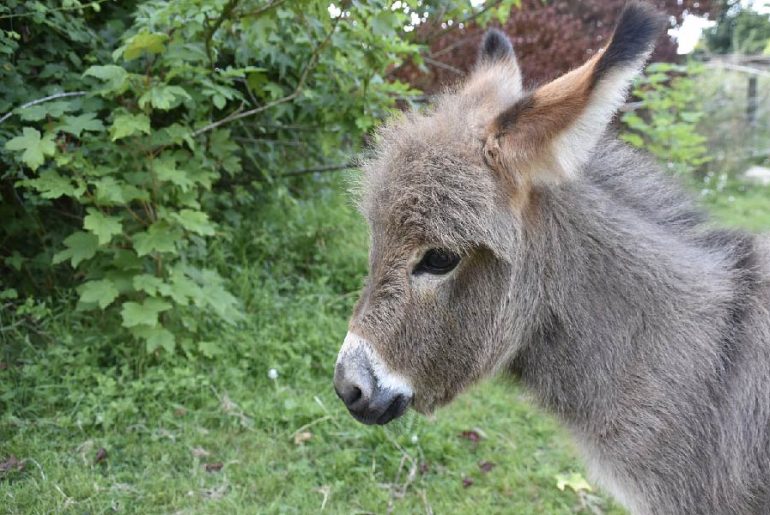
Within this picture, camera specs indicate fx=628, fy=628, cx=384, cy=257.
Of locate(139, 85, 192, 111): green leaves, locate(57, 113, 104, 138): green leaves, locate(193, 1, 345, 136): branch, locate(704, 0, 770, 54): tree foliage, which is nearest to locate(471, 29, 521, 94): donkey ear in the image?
locate(193, 1, 345, 136): branch

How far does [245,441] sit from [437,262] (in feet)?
7.32

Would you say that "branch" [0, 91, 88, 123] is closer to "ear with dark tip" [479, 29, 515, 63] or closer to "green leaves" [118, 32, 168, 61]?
"green leaves" [118, 32, 168, 61]

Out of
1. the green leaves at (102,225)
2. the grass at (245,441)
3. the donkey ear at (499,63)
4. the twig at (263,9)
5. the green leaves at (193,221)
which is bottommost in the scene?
the grass at (245,441)

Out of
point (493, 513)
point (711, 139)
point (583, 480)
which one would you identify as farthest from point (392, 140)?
point (711, 139)

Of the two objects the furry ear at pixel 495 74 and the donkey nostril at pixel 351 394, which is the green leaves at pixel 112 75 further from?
the donkey nostril at pixel 351 394

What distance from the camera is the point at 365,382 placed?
2.11 m

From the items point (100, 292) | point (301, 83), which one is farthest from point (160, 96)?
point (100, 292)

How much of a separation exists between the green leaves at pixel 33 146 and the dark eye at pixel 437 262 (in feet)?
6.93

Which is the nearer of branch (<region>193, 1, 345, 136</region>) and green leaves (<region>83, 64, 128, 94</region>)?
green leaves (<region>83, 64, 128, 94</region>)

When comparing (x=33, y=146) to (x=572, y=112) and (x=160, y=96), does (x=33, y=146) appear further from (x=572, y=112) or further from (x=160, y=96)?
(x=572, y=112)

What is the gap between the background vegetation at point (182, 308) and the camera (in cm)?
336

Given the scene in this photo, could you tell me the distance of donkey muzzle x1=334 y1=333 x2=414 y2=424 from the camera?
212 centimetres

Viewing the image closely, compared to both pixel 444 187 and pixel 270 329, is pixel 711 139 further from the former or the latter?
pixel 444 187

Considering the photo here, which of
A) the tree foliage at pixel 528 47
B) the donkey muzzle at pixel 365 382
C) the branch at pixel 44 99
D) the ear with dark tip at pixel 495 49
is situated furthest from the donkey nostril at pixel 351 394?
the tree foliage at pixel 528 47
